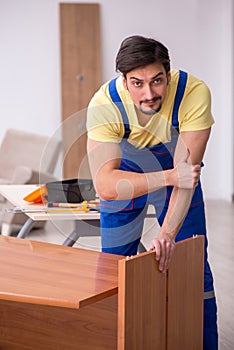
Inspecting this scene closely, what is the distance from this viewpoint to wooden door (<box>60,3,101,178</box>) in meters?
7.73

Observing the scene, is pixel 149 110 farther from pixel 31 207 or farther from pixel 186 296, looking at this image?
pixel 31 207

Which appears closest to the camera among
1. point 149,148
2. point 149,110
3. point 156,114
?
point 149,110

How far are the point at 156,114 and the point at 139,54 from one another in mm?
333

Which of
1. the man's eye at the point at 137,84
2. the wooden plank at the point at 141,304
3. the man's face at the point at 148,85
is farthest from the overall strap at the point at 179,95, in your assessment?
the wooden plank at the point at 141,304

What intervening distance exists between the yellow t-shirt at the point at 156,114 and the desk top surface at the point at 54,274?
1.53 feet

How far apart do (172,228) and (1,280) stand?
0.68m

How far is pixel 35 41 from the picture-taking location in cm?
774

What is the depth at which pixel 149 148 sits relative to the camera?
117 inches

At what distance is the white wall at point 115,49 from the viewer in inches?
304

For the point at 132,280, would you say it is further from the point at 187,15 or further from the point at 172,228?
the point at 187,15

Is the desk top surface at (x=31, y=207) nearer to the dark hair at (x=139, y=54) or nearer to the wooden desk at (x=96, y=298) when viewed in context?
the wooden desk at (x=96, y=298)

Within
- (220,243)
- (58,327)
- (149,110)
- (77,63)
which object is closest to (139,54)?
(149,110)

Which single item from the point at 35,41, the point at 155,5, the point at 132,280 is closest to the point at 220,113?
the point at 155,5

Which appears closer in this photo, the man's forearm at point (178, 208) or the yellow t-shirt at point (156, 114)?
the man's forearm at point (178, 208)
